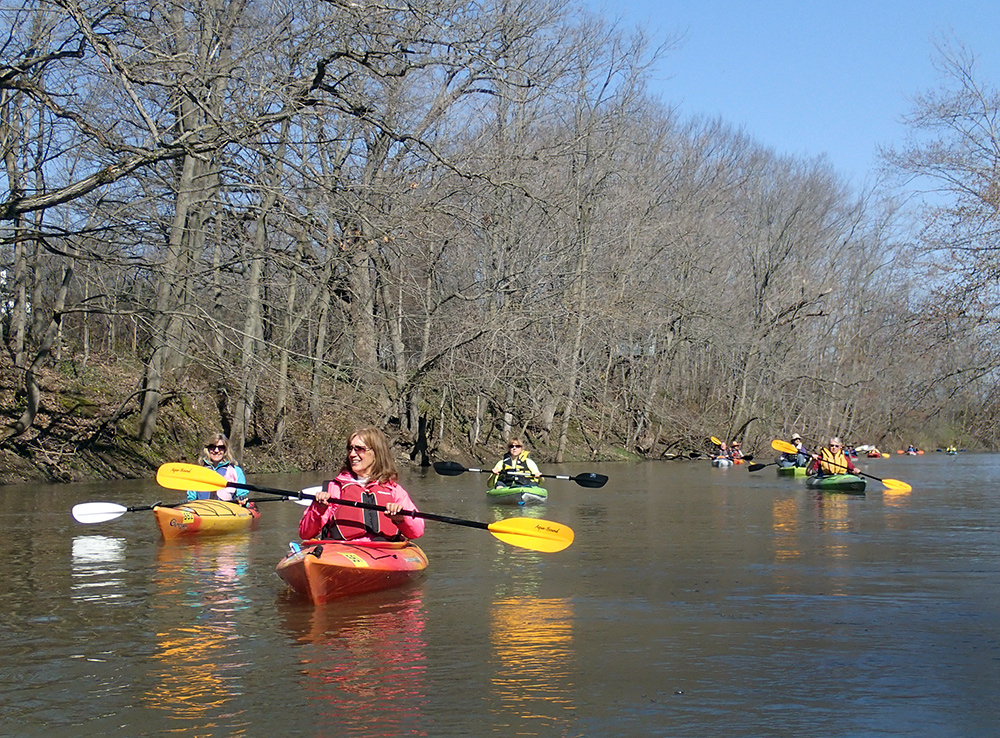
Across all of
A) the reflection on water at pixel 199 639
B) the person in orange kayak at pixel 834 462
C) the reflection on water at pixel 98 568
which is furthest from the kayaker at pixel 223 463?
the person in orange kayak at pixel 834 462

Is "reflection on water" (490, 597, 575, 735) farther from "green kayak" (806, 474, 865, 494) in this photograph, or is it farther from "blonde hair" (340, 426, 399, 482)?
"green kayak" (806, 474, 865, 494)

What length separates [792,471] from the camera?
2603cm

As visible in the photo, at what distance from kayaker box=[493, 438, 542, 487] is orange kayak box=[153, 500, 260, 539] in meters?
5.17

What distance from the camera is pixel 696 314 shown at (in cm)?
3609

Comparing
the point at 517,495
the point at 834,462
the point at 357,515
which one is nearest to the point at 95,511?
the point at 357,515

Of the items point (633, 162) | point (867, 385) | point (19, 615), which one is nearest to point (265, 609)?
point (19, 615)

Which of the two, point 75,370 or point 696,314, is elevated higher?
point 696,314

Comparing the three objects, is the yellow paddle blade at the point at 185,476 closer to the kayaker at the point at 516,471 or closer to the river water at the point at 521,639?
the river water at the point at 521,639

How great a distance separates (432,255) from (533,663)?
18379 millimetres

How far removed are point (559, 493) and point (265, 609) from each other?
12169 mm

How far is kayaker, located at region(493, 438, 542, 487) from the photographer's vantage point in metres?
17.1

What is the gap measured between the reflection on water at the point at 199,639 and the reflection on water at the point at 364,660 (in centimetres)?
36

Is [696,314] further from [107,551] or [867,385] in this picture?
[107,551]

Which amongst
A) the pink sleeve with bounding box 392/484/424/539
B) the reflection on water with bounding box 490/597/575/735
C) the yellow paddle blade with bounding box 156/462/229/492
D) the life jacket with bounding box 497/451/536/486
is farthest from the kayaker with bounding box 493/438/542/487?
the reflection on water with bounding box 490/597/575/735
